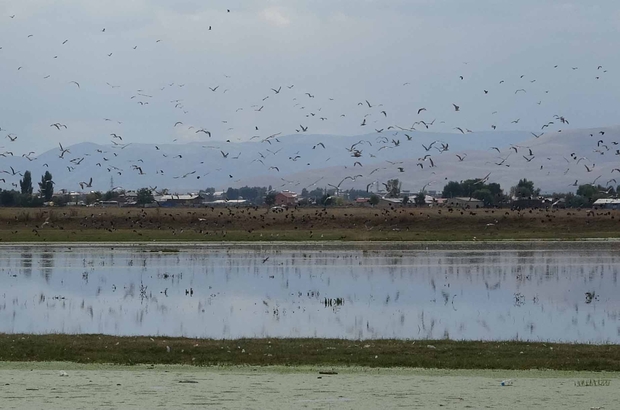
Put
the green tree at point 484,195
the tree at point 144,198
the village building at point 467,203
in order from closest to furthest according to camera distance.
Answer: the village building at point 467,203
the tree at point 144,198
the green tree at point 484,195

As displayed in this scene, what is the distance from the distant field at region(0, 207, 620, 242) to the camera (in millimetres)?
81375

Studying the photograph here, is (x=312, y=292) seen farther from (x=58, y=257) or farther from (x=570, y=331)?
(x=58, y=257)

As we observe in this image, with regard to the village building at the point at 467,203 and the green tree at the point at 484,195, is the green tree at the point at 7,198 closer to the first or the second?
the village building at the point at 467,203

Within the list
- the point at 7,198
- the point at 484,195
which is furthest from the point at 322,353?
the point at 484,195

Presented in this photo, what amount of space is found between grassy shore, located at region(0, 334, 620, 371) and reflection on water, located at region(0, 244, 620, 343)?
3.34 m

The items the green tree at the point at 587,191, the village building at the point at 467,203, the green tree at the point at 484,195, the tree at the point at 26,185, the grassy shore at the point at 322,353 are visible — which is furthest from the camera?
the green tree at the point at 484,195

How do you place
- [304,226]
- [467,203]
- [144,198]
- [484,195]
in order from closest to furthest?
[304,226] → [467,203] → [144,198] → [484,195]

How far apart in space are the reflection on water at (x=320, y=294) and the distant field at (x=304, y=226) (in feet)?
62.0

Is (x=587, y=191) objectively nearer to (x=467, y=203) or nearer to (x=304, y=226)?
(x=467, y=203)

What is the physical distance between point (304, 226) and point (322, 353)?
70.2 meters

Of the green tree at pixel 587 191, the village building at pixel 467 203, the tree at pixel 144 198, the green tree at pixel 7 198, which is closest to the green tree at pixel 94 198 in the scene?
the tree at pixel 144 198

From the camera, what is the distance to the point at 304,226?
9231cm

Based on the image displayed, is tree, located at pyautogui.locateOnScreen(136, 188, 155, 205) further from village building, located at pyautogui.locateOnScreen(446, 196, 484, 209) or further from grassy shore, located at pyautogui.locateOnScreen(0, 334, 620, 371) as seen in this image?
grassy shore, located at pyautogui.locateOnScreen(0, 334, 620, 371)

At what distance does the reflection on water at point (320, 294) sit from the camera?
94.7 feet
